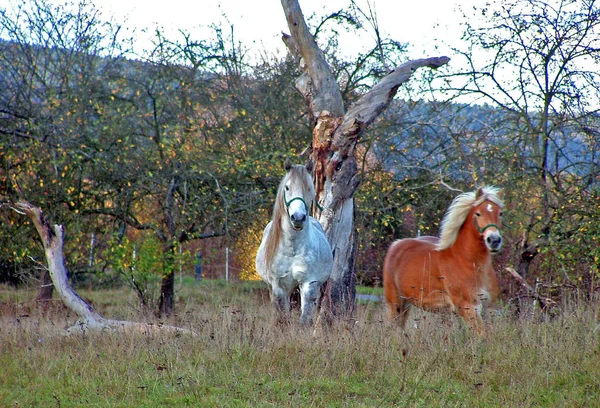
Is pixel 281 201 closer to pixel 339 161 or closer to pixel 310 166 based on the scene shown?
pixel 339 161


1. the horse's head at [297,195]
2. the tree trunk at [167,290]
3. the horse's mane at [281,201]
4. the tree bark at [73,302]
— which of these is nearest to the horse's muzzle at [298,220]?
the horse's head at [297,195]

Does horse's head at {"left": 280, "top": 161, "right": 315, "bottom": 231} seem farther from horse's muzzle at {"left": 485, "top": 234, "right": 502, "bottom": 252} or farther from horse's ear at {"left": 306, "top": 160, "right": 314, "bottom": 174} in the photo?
horse's ear at {"left": 306, "top": 160, "right": 314, "bottom": 174}

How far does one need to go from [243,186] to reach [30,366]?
7.21 meters

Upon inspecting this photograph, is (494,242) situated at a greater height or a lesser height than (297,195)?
lesser

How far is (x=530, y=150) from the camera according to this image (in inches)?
458

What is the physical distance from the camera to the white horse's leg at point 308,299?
7112 mm

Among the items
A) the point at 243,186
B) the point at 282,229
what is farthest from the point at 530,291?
the point at 243,186

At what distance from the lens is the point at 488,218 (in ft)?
23.2

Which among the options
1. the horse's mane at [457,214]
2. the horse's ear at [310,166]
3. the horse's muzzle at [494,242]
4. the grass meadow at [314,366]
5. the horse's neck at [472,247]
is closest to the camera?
the grass meadow at [314,366]

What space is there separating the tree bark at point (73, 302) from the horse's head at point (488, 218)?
3253mm

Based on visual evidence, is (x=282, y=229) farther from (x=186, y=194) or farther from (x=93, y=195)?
(x=93, y=195)

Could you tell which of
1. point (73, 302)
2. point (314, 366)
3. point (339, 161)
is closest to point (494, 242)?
point (314, 366)

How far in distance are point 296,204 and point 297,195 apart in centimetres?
14

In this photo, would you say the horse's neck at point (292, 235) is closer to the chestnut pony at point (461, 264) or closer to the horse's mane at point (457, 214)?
the chestnut pony at point (461, 264)
